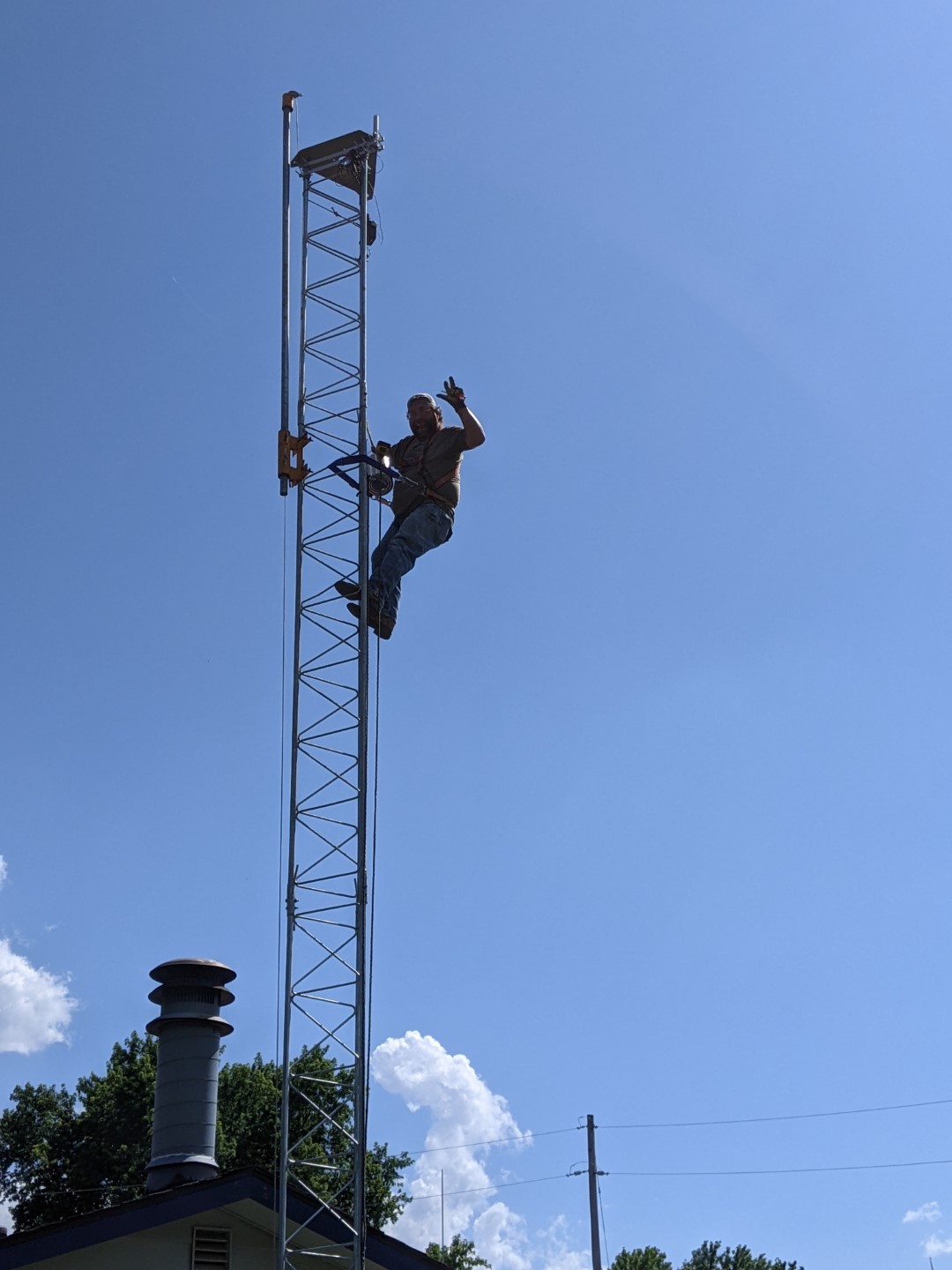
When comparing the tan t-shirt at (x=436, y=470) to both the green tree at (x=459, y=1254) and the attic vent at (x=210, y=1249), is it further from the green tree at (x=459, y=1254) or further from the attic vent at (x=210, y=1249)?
the green tree at (x=459, y=1254)

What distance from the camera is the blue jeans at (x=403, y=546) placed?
14750mm

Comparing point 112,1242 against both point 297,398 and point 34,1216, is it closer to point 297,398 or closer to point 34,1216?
point 297,398

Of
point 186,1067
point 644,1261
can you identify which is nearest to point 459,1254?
point 644,1261

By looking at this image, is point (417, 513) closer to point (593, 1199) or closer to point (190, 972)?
point (190, 972)

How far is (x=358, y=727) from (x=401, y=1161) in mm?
28654

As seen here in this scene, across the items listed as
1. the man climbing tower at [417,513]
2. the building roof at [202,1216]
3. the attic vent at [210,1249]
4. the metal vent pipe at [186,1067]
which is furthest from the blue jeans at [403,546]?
the attic vent at [210,1249]

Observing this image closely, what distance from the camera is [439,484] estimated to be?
15.0 metres

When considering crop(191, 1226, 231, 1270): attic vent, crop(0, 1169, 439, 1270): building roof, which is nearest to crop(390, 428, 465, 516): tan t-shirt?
crop(0, 1169, 439, 1270): building roof

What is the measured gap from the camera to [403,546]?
14.9 m

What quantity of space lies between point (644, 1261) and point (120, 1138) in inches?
607

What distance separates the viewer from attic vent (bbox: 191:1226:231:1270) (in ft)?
40.2

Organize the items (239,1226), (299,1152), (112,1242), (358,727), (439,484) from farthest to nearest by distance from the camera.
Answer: (299,1152) → (439,484) → (358,727) → (239,1226) → (112,1242)

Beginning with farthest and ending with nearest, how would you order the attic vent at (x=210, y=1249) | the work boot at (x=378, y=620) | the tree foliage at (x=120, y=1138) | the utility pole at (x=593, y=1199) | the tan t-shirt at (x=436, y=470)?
1. the tree foliage at (x=120, y=1138)
2. the utility pole at (x=593, y=1199)
3. the tan t-shirt at (x=436, y=470)
4. the work boot at (x=378, y=620)
5. the attic vent at (x=210, y=1249)

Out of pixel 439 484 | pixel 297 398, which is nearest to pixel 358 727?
pixel 439 484
